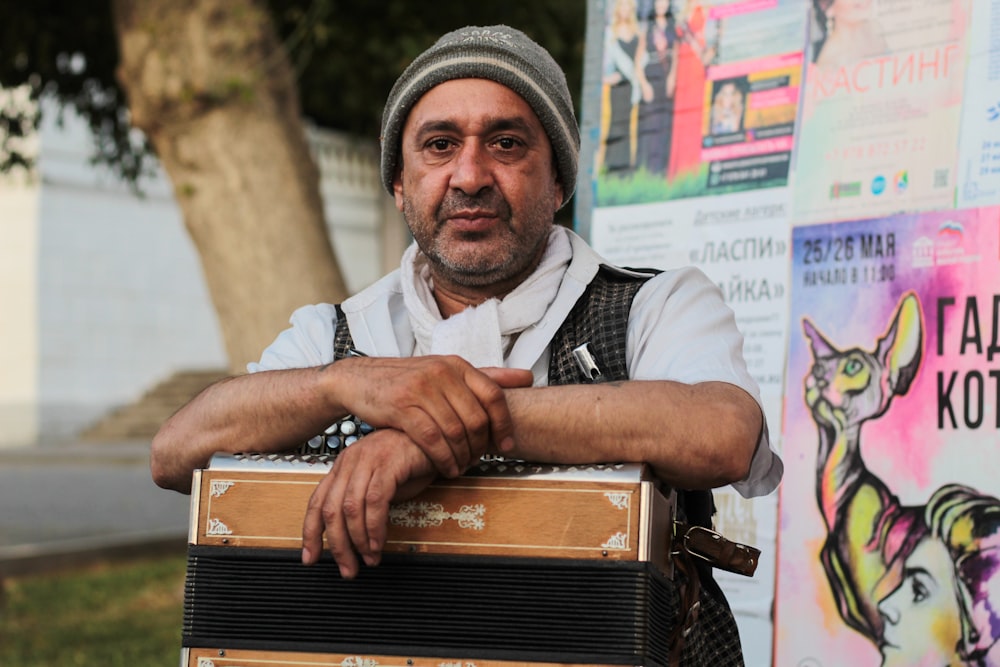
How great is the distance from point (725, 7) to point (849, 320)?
3.15ft

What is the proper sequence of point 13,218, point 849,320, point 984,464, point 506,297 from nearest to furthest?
point 506,297
point 984,464
point 849,320
point 13,218

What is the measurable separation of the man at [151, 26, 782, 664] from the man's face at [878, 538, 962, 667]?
67 cm

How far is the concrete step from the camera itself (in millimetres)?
19750

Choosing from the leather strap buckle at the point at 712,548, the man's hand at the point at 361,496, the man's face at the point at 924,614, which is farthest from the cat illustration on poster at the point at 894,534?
the man's hand at the point at 361,496

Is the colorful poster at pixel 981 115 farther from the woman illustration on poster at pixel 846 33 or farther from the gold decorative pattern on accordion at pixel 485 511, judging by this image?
the gold decorative pattern on accordion at pixel 485 511

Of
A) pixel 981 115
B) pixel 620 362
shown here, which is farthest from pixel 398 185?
pixel 981 115

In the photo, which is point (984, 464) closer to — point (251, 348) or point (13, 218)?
point (251, 348)

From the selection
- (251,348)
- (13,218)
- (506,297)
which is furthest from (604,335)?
(13,218)

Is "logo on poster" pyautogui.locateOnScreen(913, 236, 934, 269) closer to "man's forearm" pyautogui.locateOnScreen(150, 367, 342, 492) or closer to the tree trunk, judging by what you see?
"man's forearm" pyautogui.locateOnScreen(150, 367, 342, 492)

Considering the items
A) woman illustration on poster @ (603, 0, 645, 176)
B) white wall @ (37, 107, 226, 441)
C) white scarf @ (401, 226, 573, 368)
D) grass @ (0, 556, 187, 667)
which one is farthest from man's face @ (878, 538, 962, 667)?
white wall @ (37, 107, 226, 441)

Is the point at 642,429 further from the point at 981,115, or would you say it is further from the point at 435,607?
the point at 981,115

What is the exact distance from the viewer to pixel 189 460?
103 inches

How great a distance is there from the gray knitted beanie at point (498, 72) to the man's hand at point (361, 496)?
0.89 meters

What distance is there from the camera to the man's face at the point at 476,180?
9.33ft
